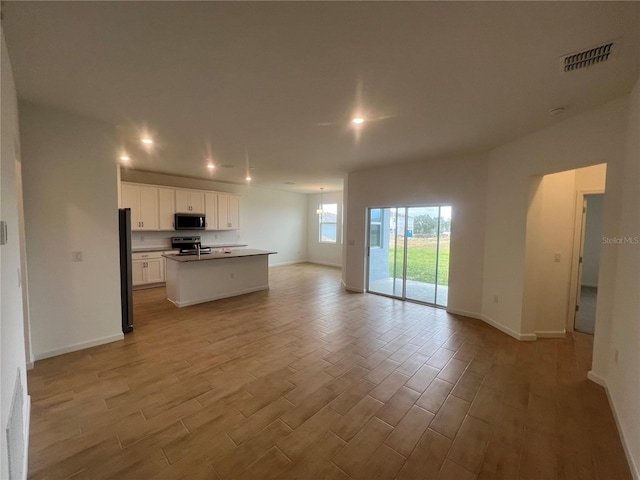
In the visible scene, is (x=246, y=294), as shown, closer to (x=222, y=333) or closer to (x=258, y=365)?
(x=222, y=333)

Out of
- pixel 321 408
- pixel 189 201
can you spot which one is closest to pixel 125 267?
pixel 321 408

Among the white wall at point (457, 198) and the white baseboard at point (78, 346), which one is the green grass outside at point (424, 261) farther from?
the white baseboard at point (78, 346)

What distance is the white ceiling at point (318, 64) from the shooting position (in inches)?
61.2

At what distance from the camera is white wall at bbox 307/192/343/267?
9703mm

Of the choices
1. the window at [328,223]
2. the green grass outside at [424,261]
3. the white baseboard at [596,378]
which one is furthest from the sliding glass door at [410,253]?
the window at [328,223]

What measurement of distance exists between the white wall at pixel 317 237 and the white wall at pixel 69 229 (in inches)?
280

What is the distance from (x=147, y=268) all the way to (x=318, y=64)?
6.27 m

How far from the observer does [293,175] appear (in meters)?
6.62

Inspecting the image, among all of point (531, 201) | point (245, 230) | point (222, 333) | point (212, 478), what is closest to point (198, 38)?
point (212, 478)

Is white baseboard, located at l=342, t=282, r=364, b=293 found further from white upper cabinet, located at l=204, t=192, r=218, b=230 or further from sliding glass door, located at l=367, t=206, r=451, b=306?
white upper cabinet, located at l=204, t=192, r=218, b=230

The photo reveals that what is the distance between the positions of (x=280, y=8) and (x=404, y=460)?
2933 mm

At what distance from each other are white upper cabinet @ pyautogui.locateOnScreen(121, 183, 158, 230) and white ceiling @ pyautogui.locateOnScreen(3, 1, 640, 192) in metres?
3.04

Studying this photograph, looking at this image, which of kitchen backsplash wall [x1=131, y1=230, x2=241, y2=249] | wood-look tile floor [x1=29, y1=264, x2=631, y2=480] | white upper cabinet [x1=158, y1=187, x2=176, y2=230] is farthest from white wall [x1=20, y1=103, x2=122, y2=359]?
kitchen backsplash wall [x1=131, y1=230, x2=241, y2=249]

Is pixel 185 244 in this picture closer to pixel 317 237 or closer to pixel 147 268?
pixel 147 268
